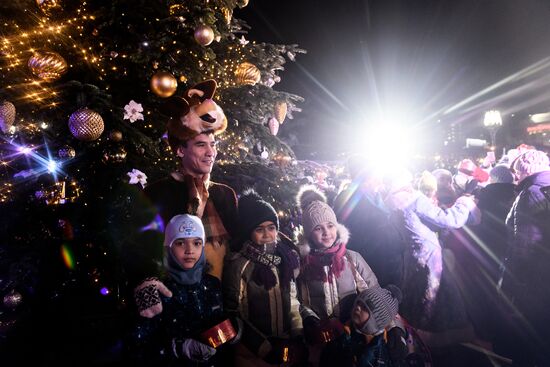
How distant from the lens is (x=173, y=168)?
4.04 metres

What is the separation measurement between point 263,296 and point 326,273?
586 millimetres

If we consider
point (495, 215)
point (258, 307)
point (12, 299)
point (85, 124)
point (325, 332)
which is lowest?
point (12, 299)

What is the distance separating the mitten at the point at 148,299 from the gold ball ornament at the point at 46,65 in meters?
2.27

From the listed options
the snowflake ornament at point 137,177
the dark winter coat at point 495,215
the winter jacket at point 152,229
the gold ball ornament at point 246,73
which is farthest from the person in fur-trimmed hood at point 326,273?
the dark winter coat at point 495,215

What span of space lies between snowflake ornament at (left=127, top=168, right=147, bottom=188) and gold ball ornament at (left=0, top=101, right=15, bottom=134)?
44.2 inches

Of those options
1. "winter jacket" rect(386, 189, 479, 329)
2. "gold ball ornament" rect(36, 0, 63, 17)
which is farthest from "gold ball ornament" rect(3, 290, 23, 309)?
"winter jacket" rect(386, 189, 479, 329)

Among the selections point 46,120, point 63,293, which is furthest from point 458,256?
point 46,120

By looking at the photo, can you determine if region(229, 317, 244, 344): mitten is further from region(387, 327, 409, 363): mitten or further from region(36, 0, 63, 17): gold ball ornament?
region(36, 0, 63, 17): gold ball ornament

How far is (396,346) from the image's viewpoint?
9.43 feet

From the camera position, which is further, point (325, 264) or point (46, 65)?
point (46, 65)

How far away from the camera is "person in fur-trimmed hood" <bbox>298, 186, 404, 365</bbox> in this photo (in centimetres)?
301

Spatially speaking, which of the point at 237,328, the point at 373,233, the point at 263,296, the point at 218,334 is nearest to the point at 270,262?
the point at 263,296

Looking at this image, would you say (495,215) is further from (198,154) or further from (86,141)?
(86,141)

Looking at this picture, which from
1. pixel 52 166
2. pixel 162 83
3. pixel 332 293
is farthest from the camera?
pixel 52 166
